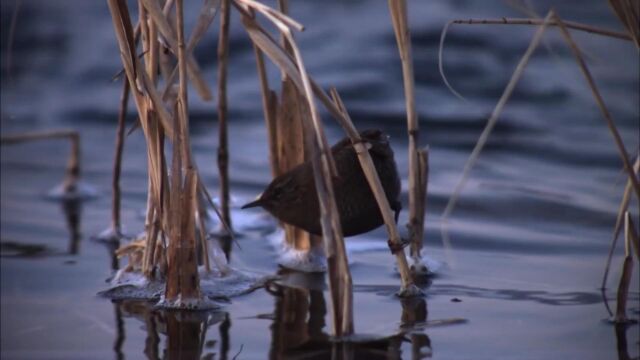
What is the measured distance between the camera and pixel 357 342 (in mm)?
2289

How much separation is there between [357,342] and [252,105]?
11.5 ft

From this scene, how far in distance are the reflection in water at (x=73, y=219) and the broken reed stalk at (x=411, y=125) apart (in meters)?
1.04

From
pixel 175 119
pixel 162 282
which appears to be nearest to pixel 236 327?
pixel 162 282

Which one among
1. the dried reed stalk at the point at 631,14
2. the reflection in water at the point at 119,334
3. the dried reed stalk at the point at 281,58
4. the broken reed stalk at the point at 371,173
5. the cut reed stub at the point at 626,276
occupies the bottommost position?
the reflection in water at the point at 119,334

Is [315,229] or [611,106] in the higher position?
[611,106]

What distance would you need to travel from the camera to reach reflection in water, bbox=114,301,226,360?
2301 mm

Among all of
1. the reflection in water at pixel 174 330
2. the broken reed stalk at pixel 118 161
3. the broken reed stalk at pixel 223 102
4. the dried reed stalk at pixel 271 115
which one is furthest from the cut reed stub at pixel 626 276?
the broken reed stalk at pixel 118 161

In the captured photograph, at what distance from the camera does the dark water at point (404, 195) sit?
2.41 metres

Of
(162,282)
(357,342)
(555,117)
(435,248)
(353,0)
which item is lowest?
(357,342)

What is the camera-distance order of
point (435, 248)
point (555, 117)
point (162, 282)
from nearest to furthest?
1. point (162, 282)
2. point (435, 248)
3. point (555, 117)

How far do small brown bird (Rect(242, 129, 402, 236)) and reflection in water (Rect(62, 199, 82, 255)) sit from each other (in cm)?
82

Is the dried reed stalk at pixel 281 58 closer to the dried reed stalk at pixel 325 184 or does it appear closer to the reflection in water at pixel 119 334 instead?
the dried reed stalk at pixel 325 184

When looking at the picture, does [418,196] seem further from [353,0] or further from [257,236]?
[353,0]

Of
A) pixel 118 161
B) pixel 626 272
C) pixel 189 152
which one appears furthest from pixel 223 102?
pixel 626 272
